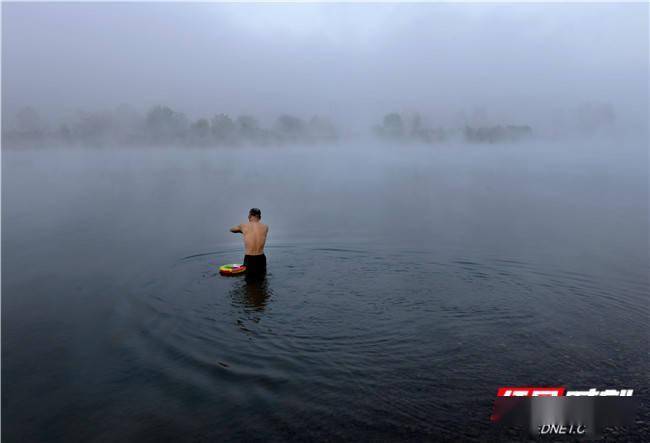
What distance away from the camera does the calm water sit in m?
8.70

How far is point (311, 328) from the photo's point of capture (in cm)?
1212

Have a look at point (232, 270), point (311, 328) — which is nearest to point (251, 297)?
point (232, 270)

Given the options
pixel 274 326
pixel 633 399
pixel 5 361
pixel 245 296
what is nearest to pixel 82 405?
pixel 5 361

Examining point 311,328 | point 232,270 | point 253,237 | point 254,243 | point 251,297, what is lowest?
point 311,328

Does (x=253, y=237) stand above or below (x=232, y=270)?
above

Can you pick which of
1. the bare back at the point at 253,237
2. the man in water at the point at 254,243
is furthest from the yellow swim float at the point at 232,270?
the bare back at the point at 253,237

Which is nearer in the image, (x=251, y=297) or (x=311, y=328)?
(x=311, y=328)

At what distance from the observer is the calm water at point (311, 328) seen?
28.5 feet

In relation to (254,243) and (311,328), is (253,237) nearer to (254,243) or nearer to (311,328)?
(254,243)

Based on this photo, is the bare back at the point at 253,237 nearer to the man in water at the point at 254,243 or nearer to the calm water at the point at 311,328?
the man in water at the point at 254,243

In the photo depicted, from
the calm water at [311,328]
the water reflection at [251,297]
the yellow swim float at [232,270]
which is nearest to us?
the calm water at [311,328]

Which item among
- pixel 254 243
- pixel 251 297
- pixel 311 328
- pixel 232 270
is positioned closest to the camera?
pixel 311 328

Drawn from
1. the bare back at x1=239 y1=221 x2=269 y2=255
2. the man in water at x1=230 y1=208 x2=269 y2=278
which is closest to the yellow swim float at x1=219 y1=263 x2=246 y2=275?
the man in water at x1=230 y1=208 x2=269 y2=278

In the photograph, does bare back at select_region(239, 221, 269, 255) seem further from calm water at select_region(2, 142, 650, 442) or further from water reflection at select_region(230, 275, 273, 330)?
calm water at select_region(2, 142, 650, 442)
